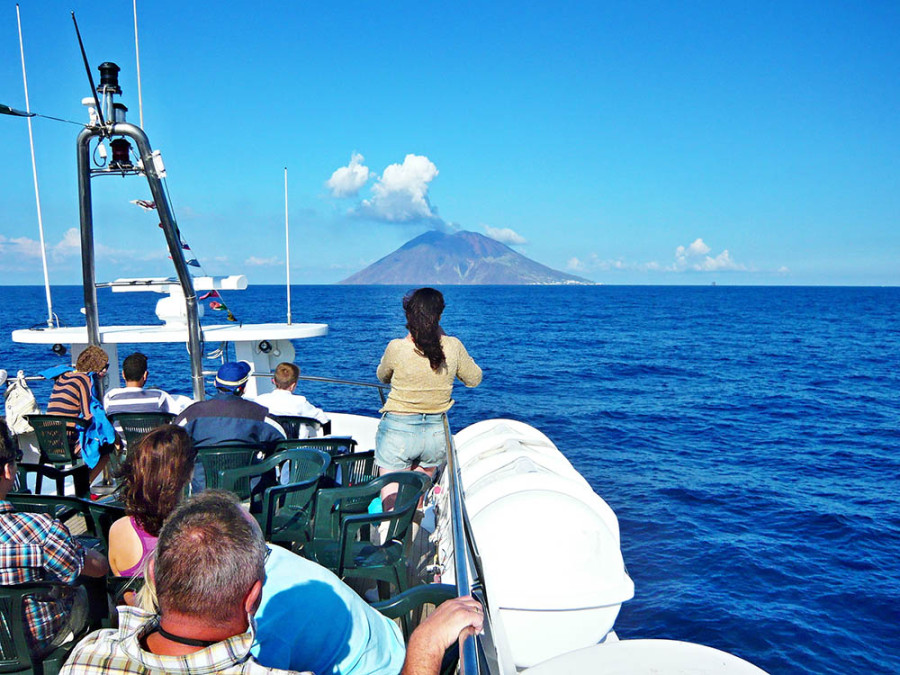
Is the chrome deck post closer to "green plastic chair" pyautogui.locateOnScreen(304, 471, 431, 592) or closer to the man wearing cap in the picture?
the man wearing cap

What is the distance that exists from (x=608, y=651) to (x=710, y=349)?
44.9m

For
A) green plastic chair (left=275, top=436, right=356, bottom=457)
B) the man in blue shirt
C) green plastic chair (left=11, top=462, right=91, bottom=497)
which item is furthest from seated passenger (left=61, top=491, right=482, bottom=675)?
green plastic chair (left=11, top=462, right=91, bottom=497)

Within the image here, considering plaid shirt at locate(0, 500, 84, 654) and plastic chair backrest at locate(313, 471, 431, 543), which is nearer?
plaid shirt at locate(0, 500, 84, 654)

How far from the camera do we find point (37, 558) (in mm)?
2473

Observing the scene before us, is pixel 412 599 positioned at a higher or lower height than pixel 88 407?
lower

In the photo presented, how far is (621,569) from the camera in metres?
3.81

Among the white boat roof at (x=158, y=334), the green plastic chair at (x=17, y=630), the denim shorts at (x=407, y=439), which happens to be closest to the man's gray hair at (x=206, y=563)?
the green plastic chair at (x=17, y=630)

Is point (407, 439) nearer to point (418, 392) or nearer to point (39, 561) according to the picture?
point (418, 392)

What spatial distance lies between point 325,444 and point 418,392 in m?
0.92

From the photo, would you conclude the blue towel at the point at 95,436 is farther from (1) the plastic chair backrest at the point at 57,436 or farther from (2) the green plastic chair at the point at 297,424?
(2) the green plastic chair at the point at 297,424

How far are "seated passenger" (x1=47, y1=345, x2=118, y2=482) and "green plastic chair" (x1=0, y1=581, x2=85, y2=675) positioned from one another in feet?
10.2

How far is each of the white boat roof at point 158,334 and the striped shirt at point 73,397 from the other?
2.02m

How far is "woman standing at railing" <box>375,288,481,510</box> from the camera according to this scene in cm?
426

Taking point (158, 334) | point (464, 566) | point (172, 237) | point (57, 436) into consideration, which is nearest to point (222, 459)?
point (57, 436)
